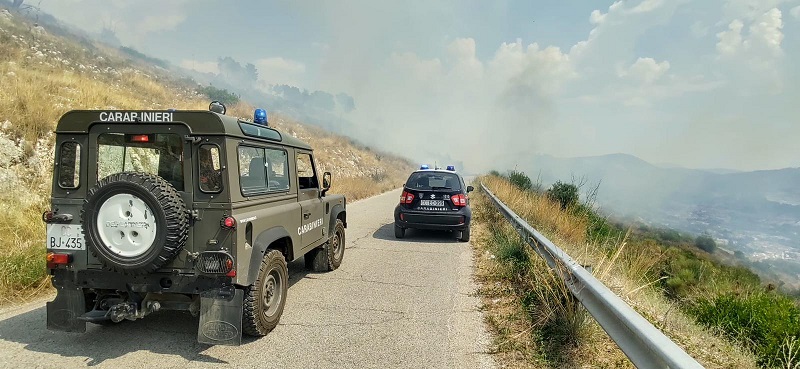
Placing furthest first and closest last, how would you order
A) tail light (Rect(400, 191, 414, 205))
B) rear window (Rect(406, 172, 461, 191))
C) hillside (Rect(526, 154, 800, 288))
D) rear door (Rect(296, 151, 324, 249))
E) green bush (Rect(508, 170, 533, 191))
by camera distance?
1. hillside (Rect(526, 154, 800, 288))
2. green bush (Rect(508, 170, 533, 191))
3. rear window (Rect(406, 172, 461, 191))
4. tail light (Rect(400, 191, 414, 205))
5. rear door (Rect(296, 151, 324, 249))

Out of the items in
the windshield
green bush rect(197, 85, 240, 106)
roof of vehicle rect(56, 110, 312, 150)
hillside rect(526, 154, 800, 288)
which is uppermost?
green bush rect(197, 85, 240, 106)

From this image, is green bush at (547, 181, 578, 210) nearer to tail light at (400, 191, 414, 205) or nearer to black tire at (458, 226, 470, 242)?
black tire at (458, 226, 470, 242)

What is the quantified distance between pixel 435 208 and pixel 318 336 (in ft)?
18.3

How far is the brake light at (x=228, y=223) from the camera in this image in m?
3.47

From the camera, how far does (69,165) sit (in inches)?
147

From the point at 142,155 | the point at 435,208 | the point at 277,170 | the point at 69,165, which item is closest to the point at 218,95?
the point at 435,208

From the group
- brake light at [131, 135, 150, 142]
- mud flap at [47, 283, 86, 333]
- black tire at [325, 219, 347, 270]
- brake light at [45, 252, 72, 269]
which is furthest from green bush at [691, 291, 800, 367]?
brake light at [45, 252, 72, 269]

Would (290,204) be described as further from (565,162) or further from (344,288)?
(565,162)

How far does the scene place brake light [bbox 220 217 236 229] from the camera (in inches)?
136

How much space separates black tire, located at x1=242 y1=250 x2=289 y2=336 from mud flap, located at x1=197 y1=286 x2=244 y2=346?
270mm

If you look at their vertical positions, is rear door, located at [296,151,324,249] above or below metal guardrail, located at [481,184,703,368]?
above

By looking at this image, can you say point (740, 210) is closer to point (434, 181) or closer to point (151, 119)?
point (434, 181)

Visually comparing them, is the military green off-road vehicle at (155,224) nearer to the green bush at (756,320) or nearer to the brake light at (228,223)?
the brake light at (228,223)

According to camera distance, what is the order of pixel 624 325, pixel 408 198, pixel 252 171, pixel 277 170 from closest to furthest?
pixel 624 325, pixel 252 171, pixel 277 170, pixel 408 198
